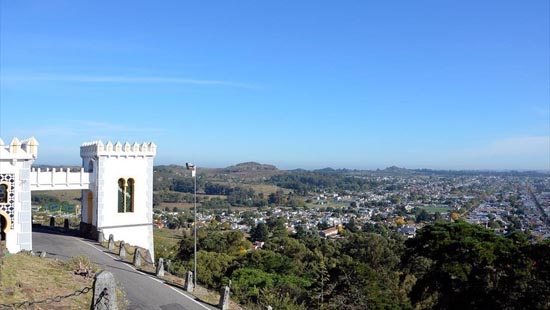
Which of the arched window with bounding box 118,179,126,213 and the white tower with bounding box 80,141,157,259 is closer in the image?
the white tower with bounding box 80,141,157,259

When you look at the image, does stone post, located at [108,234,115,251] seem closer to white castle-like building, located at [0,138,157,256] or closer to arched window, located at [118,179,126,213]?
white castle-like building, located at [0,138,157,256]

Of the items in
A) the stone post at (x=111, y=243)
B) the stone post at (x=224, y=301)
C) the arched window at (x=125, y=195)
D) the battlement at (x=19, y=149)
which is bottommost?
the stone post at (x=224, y=301)

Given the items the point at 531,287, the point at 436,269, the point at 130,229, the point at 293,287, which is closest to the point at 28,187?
the point at 130,229

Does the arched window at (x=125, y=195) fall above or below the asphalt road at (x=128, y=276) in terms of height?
above

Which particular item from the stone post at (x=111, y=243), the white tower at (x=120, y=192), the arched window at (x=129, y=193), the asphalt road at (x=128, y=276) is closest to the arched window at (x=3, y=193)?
the asphalt road at (x=128, y=276)

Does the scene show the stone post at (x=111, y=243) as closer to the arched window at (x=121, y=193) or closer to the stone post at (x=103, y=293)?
the arched window at (x=121, y=193)

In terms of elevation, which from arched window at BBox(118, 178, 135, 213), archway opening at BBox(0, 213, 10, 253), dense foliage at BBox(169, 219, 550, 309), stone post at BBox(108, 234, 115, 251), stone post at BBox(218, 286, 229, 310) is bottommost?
dense foliage at BBox(169, 219, 550, 309)

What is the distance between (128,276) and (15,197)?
5.07 meters

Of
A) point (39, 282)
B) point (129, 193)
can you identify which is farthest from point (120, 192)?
point (39, 282)

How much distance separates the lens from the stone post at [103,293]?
23.5 ft

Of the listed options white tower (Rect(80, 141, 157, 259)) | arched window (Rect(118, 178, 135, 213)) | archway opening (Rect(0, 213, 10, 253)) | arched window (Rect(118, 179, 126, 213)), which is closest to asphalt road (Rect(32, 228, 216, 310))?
white tower (Rect(80, 141, 157, 259))

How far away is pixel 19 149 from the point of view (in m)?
16.6

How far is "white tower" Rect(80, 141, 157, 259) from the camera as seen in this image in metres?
19.9

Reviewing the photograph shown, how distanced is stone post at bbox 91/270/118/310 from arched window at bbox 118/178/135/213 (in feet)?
44.8
